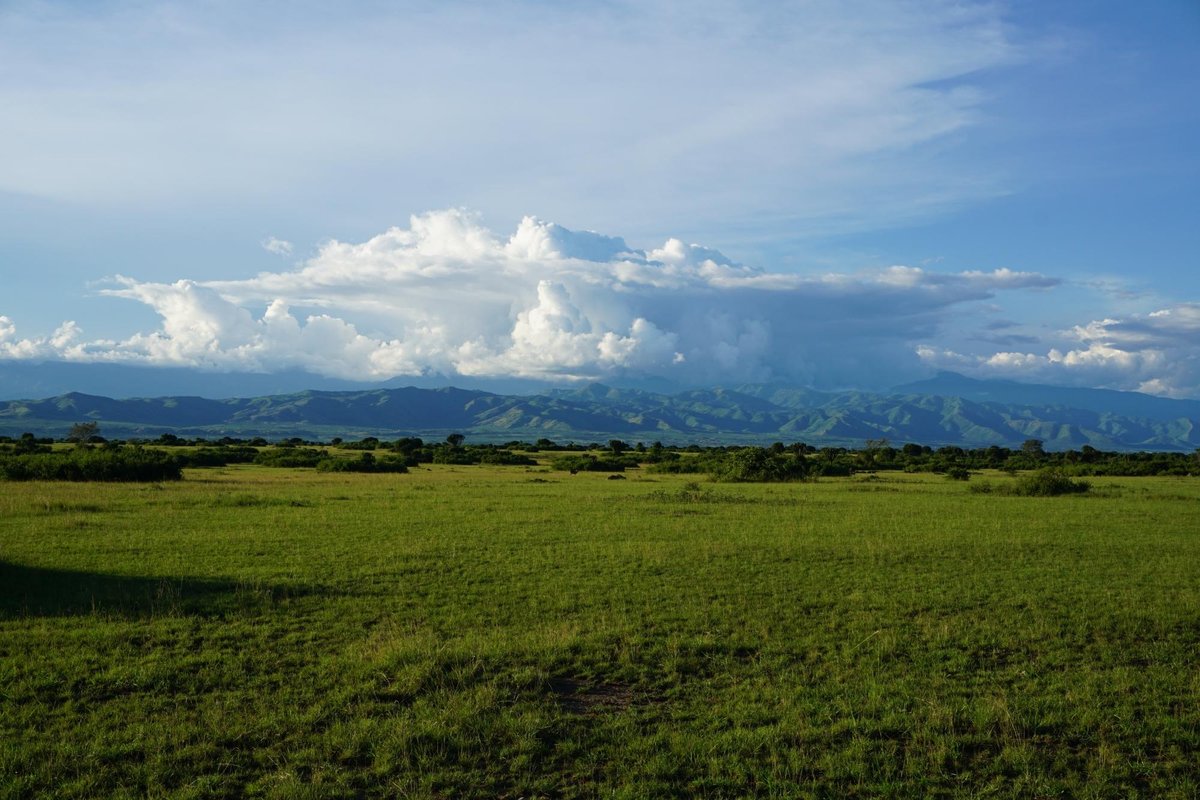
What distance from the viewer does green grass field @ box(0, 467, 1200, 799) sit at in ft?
26.6

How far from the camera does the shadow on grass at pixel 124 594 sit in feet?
45.2

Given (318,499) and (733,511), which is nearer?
(733,511)

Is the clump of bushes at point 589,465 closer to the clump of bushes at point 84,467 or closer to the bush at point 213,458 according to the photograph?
the bush at point 213,458

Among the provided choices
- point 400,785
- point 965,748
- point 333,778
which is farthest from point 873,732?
point 333,778

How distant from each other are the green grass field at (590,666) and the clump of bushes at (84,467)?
22.1 meters

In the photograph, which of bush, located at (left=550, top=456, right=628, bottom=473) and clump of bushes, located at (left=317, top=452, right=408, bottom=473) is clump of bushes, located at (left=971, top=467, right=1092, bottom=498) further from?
clump of bushes, located at (left=317, top=452, right=408, bottom=473)

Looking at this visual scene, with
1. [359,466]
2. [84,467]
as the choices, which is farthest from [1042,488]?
[84,467]

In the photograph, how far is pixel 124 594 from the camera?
14859mm

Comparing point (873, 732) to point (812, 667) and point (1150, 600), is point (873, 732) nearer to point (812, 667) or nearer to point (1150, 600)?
point (812, 667)

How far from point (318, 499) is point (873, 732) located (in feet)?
98.0

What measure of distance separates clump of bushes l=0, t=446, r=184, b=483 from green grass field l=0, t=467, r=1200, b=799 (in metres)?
22.1

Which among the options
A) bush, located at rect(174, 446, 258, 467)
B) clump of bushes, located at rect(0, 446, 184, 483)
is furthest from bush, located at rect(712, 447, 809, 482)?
bush, located at rect(174, 446, 258, 467)

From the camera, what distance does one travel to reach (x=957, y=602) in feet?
50.5

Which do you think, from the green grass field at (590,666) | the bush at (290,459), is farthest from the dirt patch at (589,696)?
the bush at (290,459)
